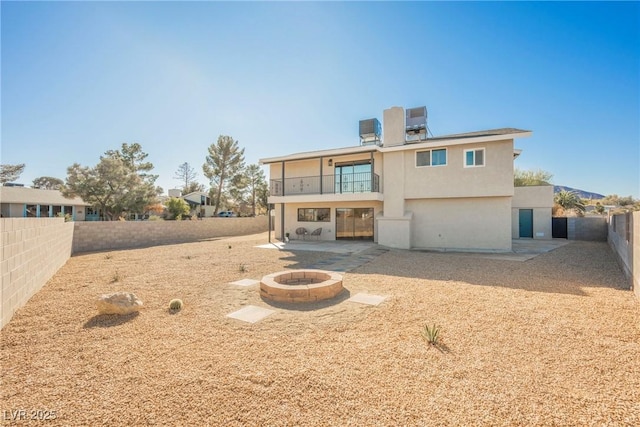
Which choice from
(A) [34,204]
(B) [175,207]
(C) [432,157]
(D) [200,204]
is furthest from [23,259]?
(D) [200,204]

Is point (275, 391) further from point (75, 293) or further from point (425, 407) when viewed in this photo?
point (75, 293)

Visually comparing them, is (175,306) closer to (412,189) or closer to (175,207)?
(412,189)

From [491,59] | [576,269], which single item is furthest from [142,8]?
[576,269]

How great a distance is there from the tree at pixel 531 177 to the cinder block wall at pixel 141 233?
1201 inches

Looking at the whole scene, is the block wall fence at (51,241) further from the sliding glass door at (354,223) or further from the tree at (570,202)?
the tree at (570,202)

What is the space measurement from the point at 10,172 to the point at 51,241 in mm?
43290

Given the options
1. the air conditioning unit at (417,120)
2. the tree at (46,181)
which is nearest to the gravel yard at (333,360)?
the air conditioning unit at (417,120)

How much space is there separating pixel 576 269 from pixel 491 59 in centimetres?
948

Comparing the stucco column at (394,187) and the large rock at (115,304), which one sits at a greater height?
the stucco column at (394,187)

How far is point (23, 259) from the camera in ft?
16.9

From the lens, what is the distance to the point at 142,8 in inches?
321

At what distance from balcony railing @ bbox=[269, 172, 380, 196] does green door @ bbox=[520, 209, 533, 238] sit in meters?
11.8

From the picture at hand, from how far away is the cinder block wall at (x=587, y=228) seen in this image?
1700 centimetres

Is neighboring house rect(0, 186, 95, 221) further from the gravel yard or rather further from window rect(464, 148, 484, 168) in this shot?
window rect(464, 148, 484, 168)
